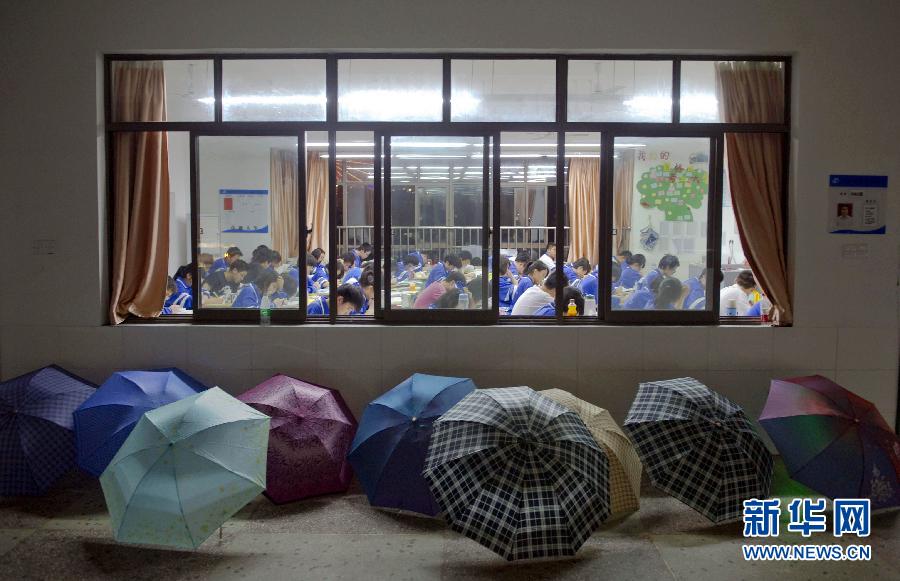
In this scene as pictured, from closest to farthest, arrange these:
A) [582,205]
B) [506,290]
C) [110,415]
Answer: [110,415]
[506,290]
[582,205]

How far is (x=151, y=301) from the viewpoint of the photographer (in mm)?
5094

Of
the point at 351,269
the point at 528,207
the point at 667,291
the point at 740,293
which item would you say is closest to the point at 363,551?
the point at 667,291

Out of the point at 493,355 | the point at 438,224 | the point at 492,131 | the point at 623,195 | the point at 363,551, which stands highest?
the point at 492,131

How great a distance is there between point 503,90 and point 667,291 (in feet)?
6.10

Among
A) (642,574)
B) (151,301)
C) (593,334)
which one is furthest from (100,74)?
(642,574)

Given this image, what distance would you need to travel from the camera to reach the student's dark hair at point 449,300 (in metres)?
5.00

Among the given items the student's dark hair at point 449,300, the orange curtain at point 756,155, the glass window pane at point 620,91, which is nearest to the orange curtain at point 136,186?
the student's dark hair at point 449,300

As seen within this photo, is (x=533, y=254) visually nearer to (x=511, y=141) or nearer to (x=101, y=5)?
(x=511, y=141)

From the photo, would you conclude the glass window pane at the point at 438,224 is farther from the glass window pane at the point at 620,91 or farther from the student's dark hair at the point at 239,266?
the student's dark hair at the point at 239,266

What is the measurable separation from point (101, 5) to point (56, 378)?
2589mm

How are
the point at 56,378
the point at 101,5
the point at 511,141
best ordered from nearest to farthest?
1. the point at 56,378
2. the point at 101,5
3. the point at 511,141

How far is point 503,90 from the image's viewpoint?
195 inches

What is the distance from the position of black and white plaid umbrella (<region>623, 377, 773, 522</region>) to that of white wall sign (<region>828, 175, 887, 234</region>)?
6.25 feet

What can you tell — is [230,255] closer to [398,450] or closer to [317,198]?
[398,450]
